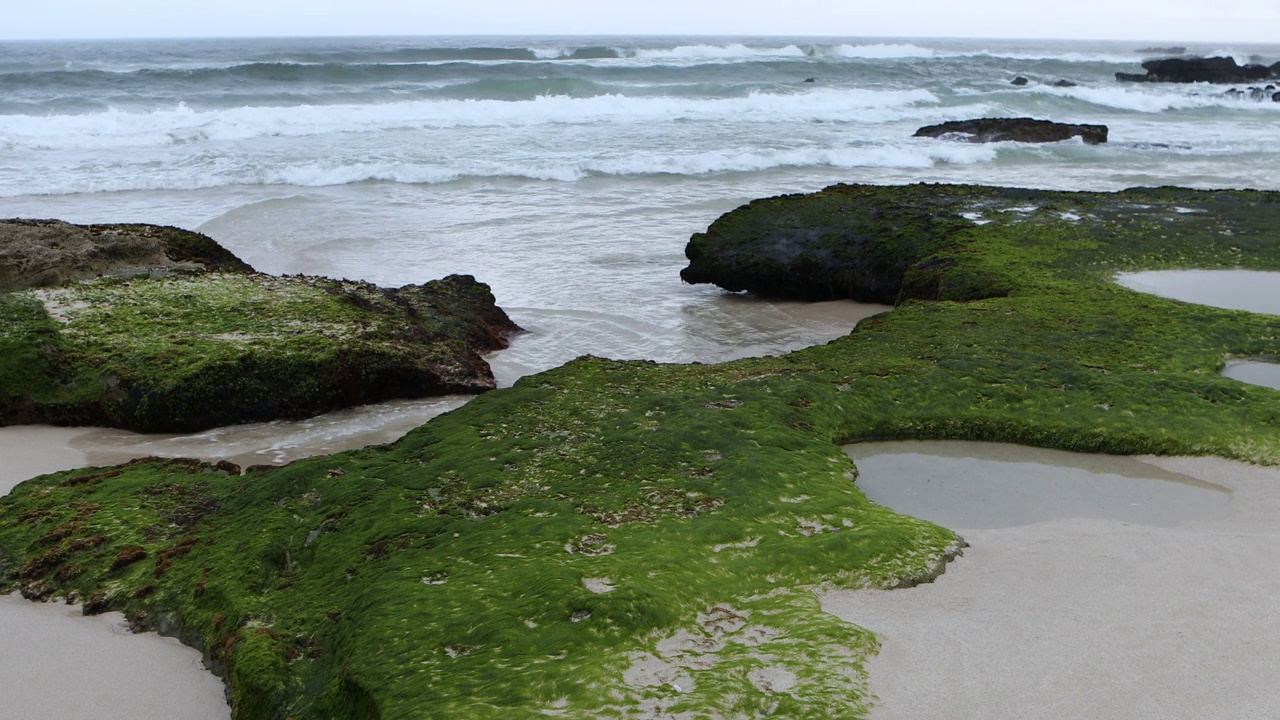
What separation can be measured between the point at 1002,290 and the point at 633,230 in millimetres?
6349

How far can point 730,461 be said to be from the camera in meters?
4.77

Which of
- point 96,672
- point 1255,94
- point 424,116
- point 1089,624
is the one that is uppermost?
point 1255,94

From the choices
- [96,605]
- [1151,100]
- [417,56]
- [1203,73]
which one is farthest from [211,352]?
[1203,73]

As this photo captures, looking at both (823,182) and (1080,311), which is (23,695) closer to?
(1080,311)

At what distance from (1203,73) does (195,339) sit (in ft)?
173

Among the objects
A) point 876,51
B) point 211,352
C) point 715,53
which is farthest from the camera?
point 876,51

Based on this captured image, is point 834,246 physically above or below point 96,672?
above

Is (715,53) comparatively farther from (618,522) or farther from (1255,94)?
(618,522)

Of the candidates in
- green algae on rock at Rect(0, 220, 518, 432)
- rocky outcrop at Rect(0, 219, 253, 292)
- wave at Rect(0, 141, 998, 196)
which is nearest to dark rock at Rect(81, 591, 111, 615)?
green algae on rock at Rect(0, 220, 518, 432)

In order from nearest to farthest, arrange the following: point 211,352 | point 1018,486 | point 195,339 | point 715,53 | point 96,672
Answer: point 96,672
point 1018,486
point 211,352
point 195,339
point 715,53

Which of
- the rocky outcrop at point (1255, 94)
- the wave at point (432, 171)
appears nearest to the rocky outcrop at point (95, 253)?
the wave at point (432, 171)

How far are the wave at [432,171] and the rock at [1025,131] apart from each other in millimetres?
3512

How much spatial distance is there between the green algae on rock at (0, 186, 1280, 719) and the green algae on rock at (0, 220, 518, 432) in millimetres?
1334

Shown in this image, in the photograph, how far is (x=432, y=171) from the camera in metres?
18.4
